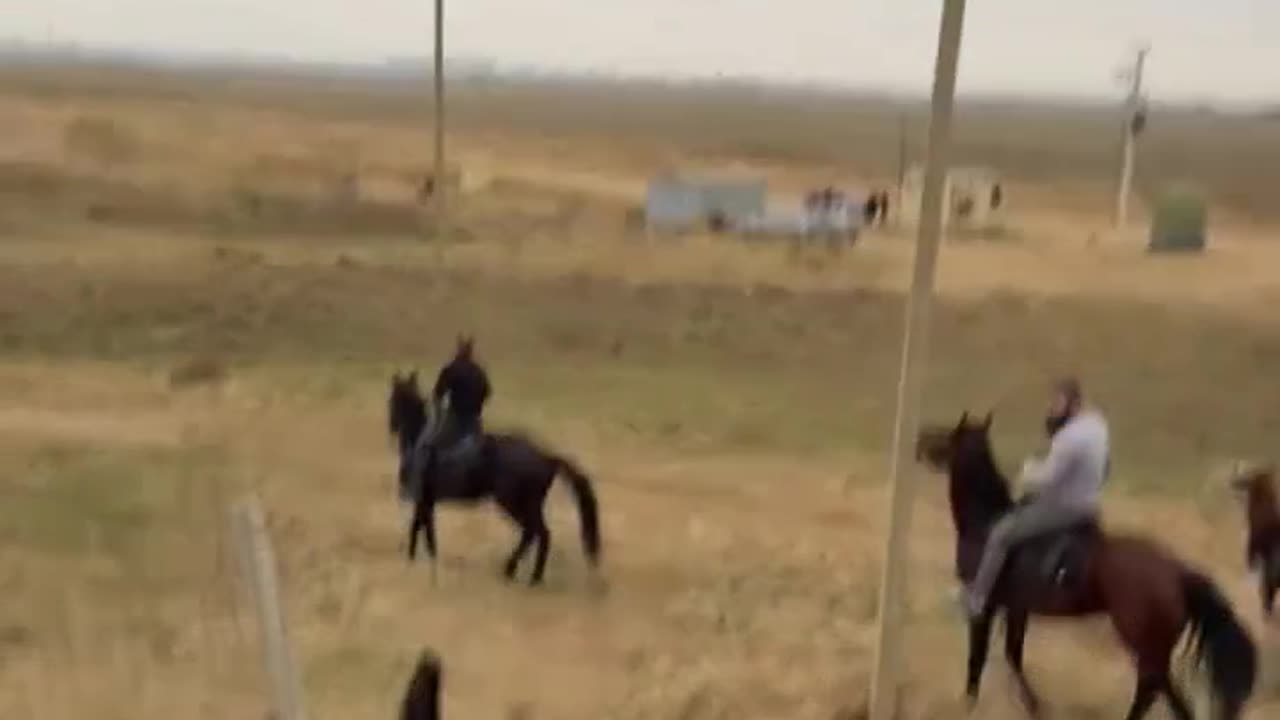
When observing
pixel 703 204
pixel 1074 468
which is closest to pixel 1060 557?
pixel 1074 468

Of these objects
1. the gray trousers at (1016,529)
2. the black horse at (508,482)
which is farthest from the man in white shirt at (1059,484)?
the black horse at (508,482)

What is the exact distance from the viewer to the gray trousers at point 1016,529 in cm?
873

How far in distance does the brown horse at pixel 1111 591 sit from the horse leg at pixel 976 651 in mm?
11

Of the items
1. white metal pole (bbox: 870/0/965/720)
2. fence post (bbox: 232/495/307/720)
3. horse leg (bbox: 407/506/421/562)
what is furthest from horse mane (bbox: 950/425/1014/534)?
horse leg (bbox: 407/506/421/562)

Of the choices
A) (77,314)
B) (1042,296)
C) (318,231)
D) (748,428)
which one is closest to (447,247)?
(318,231)

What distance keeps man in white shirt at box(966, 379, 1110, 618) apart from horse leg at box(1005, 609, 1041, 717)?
0.23m

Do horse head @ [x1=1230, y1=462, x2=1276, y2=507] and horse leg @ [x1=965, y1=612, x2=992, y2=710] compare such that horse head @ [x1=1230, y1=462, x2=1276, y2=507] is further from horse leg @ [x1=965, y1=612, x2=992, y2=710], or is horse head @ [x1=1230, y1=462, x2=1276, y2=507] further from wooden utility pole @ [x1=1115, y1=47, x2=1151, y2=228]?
wooden utility pole @ [x1=1115, y1=47, x2=1151, y2=228]

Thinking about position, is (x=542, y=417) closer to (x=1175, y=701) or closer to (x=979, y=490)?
(x=979, y=490)

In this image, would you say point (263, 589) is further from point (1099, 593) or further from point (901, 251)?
point (901, 251)

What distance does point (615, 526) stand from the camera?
13.4 metres

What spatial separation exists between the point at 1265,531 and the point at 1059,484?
3.04 m

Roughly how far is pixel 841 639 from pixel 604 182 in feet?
106

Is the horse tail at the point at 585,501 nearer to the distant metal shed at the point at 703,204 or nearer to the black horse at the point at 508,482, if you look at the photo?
the black horse at the point at 508,482

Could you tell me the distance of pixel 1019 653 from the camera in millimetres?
9539
